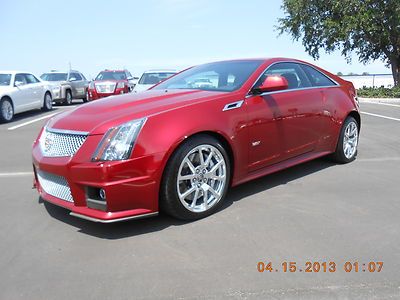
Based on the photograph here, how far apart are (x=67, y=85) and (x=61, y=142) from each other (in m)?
14.3

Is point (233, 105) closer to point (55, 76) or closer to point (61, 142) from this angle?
point (61, 142)

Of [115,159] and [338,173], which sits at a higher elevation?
[115,159]

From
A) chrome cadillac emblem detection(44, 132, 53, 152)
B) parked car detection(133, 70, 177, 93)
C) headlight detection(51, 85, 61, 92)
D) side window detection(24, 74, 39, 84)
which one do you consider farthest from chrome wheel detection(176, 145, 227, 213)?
headlight detection(51, 85, 61, 92)

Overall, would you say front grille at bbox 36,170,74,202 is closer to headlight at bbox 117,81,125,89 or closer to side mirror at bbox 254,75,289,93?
side mirror at bbox 254,75,289,93

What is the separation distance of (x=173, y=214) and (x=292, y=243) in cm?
103

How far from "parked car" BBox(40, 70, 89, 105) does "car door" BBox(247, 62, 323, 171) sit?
504 inches

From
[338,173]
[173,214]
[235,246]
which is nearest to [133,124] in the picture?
[173,214]

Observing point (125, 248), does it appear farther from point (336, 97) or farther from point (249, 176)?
point (336, 97)

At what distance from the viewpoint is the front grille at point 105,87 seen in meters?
15.4

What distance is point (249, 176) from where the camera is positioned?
161 inches

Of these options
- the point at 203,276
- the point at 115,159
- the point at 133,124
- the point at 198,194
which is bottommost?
the point at 203,276

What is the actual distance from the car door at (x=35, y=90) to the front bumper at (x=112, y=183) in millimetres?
10254

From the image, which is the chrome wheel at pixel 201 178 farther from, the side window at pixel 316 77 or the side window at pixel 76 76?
the side window at pixel 76 76

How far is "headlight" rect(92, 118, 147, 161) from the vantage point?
10.3 feet
